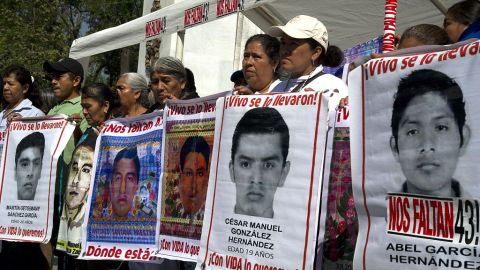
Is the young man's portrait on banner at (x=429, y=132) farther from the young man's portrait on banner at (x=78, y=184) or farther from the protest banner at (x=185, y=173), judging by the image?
the young man's portrait on banner at (x=78, y=184)

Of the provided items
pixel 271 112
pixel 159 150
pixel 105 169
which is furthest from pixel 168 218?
pixel 271 112

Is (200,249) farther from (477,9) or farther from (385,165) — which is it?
(477,9)

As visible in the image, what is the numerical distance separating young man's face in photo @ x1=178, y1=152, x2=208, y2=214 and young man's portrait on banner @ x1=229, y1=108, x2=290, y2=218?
0.54 metres

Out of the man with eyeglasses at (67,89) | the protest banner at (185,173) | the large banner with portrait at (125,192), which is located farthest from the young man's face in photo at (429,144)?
the man with eyeglasses at (67,89)

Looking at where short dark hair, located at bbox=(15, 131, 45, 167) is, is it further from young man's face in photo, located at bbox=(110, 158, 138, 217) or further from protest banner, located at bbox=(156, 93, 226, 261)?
protest banner, located at bbox=(156, 93, 226, 261)

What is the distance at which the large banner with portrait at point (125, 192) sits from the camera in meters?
5.07

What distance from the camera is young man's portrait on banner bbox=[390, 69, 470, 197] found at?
2.96 m

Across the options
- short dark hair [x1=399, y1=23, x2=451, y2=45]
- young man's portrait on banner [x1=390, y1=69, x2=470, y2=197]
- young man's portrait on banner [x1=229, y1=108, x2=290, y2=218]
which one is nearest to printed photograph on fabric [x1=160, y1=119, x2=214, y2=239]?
young man's portrait on banner [x1=229, y1=108, x2=290, y2=218]

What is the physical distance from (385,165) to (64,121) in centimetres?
344

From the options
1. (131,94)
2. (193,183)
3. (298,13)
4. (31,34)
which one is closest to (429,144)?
(193,183)

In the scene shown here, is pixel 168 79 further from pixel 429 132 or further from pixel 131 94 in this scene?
pixel 429 132

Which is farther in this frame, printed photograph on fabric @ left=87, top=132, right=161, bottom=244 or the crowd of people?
printed photograph on fabric @ left=87, top=132, right=161, bottom=244

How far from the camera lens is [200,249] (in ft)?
14.0

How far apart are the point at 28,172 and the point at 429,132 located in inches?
157
